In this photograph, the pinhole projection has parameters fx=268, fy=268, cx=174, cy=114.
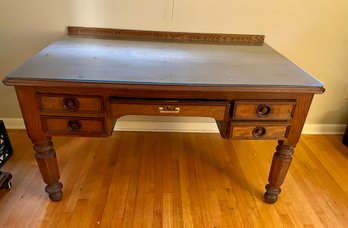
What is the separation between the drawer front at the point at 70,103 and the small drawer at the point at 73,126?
5 cm

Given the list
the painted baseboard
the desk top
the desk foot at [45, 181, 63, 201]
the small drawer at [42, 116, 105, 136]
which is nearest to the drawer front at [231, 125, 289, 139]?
the desk top

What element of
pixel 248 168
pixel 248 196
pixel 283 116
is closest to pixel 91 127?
pixel 283 116

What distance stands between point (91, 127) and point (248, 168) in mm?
1082

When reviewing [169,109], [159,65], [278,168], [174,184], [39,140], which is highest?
[159,65]

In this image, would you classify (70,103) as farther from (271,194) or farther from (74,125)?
(271,194)

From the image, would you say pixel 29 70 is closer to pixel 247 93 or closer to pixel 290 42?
pixel 247 93

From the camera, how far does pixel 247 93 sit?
44.6 inches

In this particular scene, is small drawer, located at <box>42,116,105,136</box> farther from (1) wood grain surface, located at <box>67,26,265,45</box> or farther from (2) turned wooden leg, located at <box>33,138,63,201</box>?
(1) wood grain surface, located at <box>67,26,265,45</box>

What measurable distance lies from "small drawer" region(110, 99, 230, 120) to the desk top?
3.9 inches

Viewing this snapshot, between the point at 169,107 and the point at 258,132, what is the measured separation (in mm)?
441

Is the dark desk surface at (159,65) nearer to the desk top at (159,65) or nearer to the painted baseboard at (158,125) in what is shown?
the desk top at (159,65)

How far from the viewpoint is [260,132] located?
1.25m

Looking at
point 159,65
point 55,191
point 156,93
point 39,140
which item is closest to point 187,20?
point 159,65

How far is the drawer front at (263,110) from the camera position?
1.16 m
